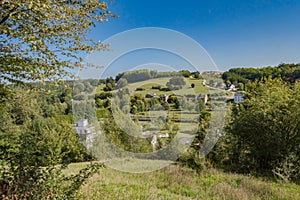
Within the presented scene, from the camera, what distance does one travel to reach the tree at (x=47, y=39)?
4.21 m

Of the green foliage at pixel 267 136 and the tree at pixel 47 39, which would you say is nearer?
the tree at pixel 47 39

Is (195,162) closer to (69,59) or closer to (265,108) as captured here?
(265,108)

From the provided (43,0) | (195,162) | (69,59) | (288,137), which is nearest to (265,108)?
(288,137)

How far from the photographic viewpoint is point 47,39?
474cm

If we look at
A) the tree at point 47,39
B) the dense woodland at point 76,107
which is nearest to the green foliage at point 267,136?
A: the dense woodland at point 76,107

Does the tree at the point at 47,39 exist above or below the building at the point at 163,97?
above

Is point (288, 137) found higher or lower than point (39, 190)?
lower

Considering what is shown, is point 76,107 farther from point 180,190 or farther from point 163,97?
point 180,190

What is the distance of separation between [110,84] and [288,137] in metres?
7.54

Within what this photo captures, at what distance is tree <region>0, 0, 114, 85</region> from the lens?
13.8ft

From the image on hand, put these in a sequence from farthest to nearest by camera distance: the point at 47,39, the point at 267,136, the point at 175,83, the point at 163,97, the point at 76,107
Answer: the point at 267,136
the point at 76,107
the point at 163,97
the point at 175,83
the point at 47,39

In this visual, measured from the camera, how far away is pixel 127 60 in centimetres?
490

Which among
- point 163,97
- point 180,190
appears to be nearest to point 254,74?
point 163,97

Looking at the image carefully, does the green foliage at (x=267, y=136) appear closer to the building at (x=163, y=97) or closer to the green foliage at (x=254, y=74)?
the green foliage at (x=254, y=74)
